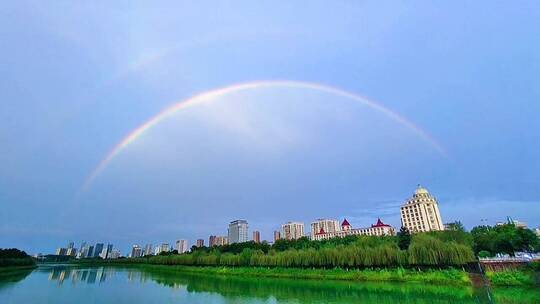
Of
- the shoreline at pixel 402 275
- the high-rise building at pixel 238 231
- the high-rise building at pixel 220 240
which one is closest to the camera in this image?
the shoreline at pixel 402 275

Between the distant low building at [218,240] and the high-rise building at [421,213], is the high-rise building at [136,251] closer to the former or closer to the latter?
the distant low building at [218,240]

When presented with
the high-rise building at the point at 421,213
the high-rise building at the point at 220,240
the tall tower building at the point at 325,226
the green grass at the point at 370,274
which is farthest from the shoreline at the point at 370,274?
the high-rise building at the point at 220,240

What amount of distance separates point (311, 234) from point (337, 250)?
66.0m

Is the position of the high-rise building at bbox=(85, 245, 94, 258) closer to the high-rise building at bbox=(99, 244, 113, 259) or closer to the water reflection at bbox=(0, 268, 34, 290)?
the high-rise building at bbox=(99, 244, 113, 259)

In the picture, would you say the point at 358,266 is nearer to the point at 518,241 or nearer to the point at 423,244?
the point at 423,244

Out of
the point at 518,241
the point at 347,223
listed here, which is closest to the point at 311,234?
the point at 347,223

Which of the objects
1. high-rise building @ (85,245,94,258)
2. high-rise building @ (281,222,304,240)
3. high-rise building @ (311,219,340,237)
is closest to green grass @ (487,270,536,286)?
high-rise building @ (311,219,340,237)

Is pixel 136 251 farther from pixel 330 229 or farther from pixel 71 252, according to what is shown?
pixel 330 229

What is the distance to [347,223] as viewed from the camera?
74000 millimetres

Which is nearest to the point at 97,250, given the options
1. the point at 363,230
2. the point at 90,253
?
the point at 90,253

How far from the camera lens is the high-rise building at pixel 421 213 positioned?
6462 cm

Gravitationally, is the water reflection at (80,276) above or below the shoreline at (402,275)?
above

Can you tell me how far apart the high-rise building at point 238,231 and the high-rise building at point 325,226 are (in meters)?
18.8

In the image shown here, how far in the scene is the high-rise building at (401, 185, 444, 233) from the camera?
64625mm
